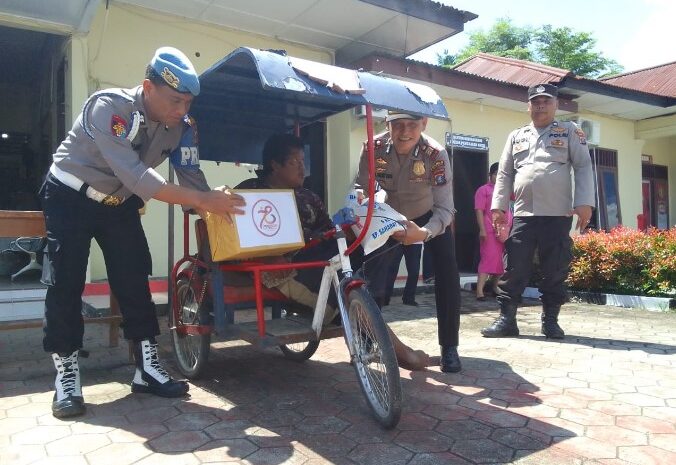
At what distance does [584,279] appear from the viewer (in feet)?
23.0

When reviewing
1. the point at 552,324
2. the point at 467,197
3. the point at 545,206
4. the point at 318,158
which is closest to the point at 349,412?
the point at 552,324

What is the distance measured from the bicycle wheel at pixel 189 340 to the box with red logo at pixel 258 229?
0.55m

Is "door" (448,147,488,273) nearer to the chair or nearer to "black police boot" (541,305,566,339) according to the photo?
"black police boot" (541,305,566,339)

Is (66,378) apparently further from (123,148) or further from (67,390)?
(123,148)

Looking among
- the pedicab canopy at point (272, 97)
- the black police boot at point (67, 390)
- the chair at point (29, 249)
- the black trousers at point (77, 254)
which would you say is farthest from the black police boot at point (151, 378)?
the chair at point (29, 249)

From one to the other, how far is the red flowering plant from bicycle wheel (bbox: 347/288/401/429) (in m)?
5.13

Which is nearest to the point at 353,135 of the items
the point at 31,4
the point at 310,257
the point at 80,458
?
the point at 31,4

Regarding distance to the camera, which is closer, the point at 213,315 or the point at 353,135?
the point at 213,315

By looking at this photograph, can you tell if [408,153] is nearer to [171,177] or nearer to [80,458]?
[171,177]

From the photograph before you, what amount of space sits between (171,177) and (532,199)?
293 centimetres

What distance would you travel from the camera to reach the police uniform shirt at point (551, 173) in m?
4.48

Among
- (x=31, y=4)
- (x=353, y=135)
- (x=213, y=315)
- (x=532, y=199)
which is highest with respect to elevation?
(x=31, y=4)

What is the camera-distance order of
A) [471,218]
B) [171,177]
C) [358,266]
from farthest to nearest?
[471,218], [171,177], [358,266]

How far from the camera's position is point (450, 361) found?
141 inches
